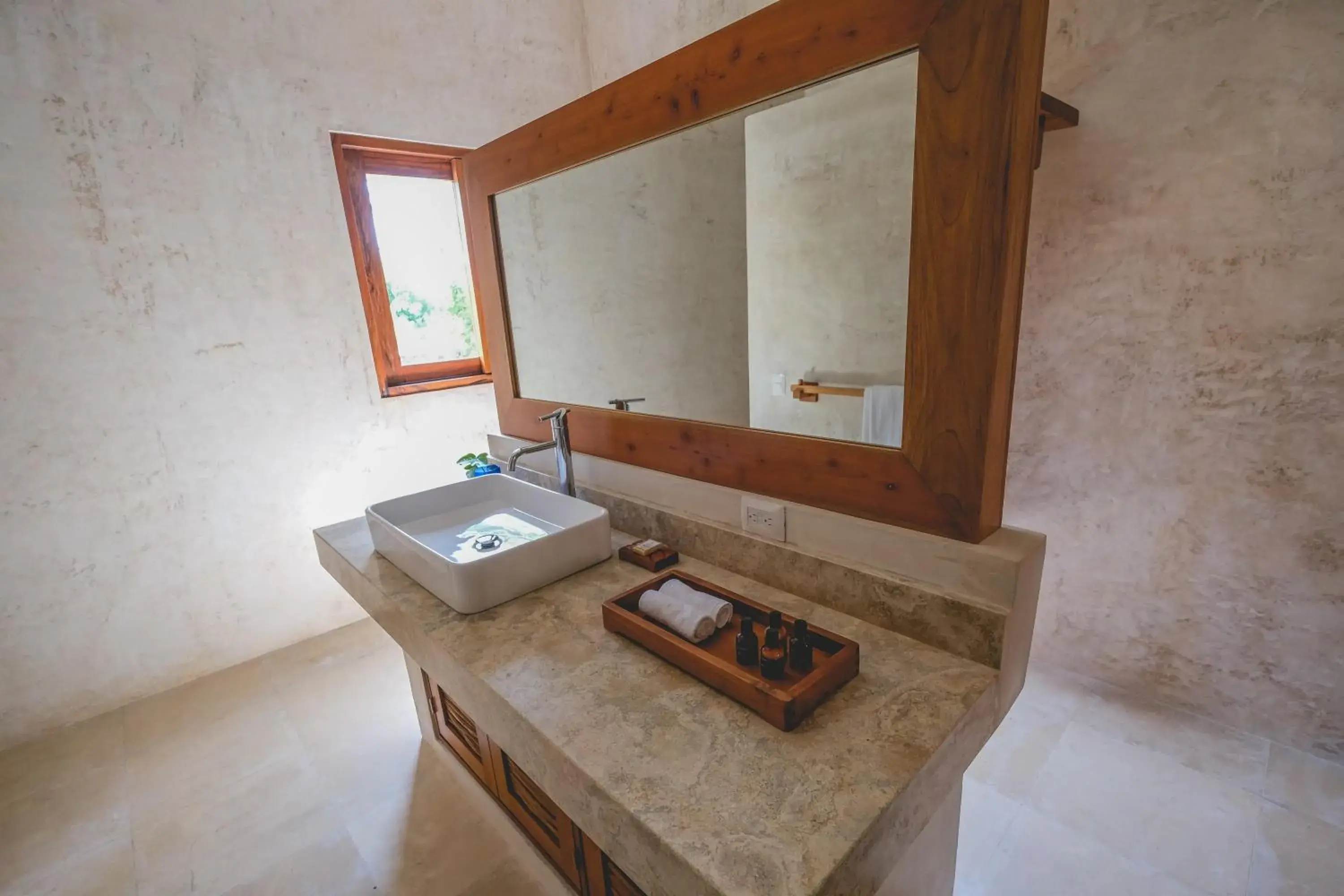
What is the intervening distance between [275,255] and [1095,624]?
347 cm

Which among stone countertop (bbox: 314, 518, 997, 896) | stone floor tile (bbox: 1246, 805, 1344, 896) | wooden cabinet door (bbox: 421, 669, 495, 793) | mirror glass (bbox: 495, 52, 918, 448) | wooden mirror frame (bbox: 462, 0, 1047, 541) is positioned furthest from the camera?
wooden cabinet door (bbox: 421, 669, 495, 793)

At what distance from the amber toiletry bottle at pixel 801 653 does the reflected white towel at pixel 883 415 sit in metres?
0.36

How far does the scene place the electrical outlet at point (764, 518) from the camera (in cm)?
116

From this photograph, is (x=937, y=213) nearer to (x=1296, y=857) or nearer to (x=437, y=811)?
(x=1296, y=857)

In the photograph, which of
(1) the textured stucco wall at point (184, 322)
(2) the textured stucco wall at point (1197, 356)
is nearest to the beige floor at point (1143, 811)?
(2) the textured stucco wall at point (1197, 356)

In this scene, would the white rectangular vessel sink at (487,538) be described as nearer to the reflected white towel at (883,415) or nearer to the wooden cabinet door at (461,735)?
the wooden cabinet door at (461,735)

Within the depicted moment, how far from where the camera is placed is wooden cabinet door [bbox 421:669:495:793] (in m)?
1.53

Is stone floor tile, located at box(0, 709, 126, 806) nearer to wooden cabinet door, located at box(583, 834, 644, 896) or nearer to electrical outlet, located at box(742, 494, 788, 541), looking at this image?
wooden cabinet door, located at box(583, 834, 644, 896)

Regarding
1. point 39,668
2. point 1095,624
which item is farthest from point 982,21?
point 39,668

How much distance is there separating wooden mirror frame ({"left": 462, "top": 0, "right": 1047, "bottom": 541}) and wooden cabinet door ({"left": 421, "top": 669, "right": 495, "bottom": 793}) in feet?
3.42

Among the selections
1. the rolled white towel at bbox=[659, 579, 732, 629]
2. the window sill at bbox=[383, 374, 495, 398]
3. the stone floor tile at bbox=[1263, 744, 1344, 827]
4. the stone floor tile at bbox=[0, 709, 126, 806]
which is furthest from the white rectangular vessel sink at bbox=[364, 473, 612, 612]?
the stone floor tile at bbox=[1263, 744, 1344, 827]

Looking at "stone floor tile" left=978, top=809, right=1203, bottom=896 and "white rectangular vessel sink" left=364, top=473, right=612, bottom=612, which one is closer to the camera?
"white rectangular vessel sink" left=364, top=473, right=612, bottom=612

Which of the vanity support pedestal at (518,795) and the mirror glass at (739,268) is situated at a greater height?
the mirror glass at (739,268)

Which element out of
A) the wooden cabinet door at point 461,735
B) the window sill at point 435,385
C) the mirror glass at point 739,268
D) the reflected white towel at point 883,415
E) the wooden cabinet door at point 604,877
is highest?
the mirror glass at point 739,268
